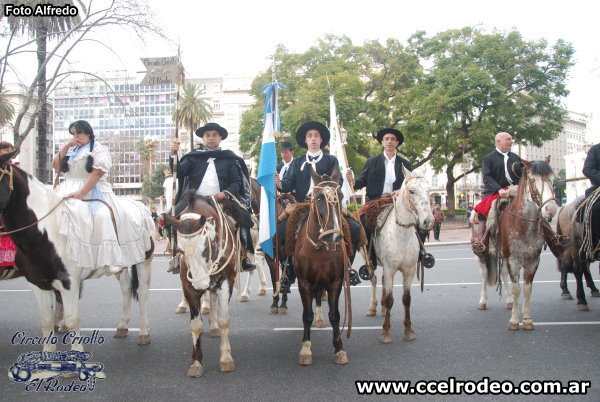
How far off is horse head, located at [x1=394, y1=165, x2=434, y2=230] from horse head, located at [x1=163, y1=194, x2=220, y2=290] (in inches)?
102

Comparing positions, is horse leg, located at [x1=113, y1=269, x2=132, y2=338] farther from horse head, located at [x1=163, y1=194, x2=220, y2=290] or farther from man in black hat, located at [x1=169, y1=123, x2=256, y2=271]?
horse head, located at [x1=163, y1=194, x2=220, y2=290]

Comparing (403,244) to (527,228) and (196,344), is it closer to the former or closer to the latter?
(527,228)

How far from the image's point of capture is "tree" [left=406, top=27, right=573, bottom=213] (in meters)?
32.6

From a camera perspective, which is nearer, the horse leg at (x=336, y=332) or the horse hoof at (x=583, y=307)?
the horse leg at (x=336, y=332)

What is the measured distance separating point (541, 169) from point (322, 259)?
11.9ft

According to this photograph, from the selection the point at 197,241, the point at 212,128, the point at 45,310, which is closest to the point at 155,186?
the point at 212,128

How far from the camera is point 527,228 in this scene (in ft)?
22.6

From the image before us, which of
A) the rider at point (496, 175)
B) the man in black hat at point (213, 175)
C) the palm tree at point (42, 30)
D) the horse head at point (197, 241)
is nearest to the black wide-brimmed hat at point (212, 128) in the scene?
the man in black hat at point (213, 175)

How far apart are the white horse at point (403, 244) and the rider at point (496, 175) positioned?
7.22 feet

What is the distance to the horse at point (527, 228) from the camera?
670cm

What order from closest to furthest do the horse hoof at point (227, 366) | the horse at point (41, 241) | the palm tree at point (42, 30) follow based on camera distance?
the horse at point (41, 241) < the horse hoof at point (227, 366) < the palm tree at point (42, 30)

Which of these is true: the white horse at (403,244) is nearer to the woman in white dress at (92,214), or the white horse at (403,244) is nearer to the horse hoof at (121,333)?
the woman in white dress at (92,214)

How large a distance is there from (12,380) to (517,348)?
5911 millimetres

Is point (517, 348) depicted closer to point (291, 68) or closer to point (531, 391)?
point (531, 391)
